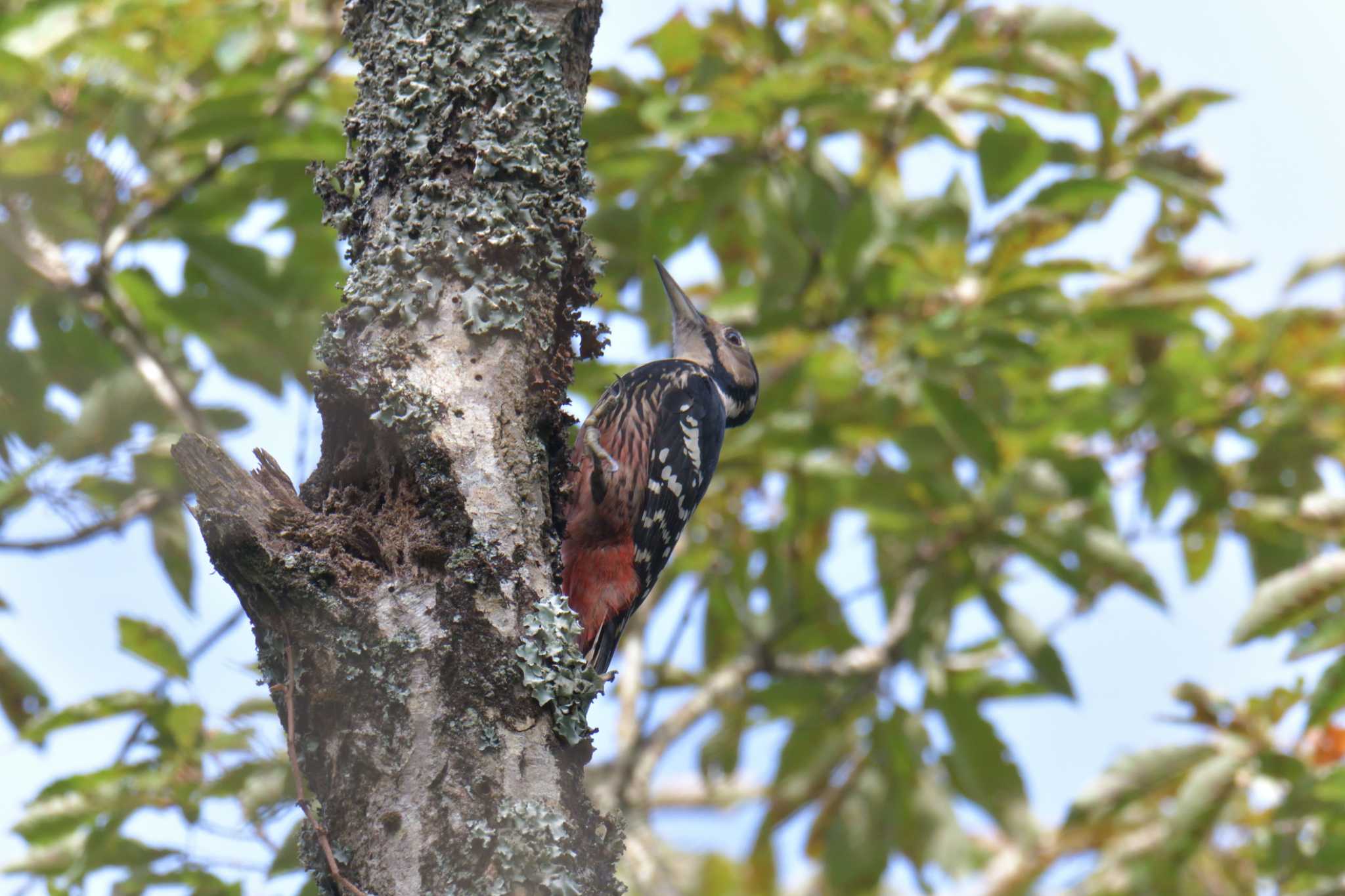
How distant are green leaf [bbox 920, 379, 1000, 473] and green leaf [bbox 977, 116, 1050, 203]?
2.02ft

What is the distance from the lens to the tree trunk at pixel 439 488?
160cm

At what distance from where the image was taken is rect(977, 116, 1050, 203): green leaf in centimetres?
387

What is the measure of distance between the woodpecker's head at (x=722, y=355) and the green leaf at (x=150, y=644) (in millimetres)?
2299

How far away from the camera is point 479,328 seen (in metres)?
2.00

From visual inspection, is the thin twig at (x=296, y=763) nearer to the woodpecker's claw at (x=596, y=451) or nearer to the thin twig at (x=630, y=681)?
the woodpecker's claw at (x=596, y=451)

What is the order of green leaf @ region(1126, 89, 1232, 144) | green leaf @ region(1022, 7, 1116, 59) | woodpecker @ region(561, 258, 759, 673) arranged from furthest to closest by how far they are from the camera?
green leaf @ region(1126, 89, 1232, 144) → green leaf @ region(1022, 7, 1116, 59) → woodpecker @ region(561, 258, 759, 673)

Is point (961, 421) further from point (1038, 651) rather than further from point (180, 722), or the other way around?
point (180, 722)

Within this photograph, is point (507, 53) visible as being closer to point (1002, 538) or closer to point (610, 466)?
point (610, 466)

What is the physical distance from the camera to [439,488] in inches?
72.3

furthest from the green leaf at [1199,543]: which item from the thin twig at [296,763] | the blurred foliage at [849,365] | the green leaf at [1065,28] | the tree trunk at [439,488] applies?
the thin twig at [296,763]

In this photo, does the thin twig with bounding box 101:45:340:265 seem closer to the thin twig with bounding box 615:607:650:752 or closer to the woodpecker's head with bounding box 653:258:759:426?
the woodpecker's head with bounding box 653:258:759:426

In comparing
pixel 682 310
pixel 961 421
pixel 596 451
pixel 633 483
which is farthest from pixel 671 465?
pixel 682 310

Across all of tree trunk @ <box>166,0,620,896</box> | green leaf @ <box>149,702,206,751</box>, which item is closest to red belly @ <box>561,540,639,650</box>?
green leaf @ <box>149,702,206,751</box>

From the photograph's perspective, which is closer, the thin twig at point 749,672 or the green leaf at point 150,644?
the green leaf at point 150,644
